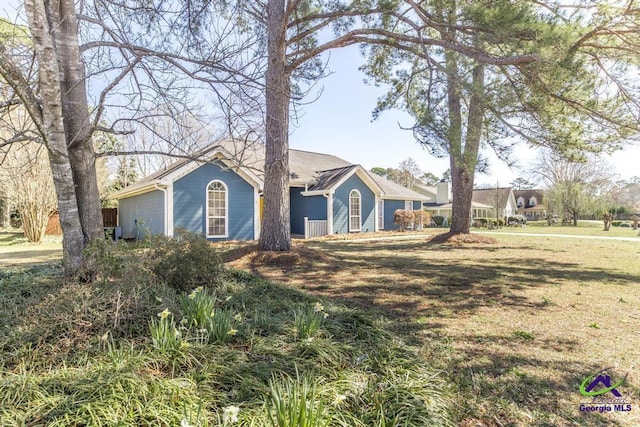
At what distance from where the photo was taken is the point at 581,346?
10.8 ft

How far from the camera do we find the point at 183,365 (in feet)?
7.88

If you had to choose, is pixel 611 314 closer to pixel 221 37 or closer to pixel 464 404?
pixel 464 404

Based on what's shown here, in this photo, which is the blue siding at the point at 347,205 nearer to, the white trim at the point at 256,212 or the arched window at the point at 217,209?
the white trim at the point at 256,212

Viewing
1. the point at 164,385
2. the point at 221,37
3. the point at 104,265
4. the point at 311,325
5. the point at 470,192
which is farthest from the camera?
the point at 470,192

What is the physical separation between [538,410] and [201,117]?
4.71 meters

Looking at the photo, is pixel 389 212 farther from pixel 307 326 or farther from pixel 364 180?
pixel 307 326

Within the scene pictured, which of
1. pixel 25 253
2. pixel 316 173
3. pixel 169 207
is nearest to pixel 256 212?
pixel 169 207

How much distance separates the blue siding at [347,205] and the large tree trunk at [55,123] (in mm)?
13979

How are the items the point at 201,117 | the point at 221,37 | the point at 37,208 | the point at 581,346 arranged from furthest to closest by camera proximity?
1. the point at 37,208
2. the point at 201,117
3. the point at 221,37
4. the point at 581,346

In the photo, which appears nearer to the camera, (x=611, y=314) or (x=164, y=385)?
(x=164, y=385)

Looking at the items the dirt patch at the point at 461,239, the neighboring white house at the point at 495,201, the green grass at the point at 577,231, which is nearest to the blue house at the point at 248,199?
the dirt patch at the point at 461,239

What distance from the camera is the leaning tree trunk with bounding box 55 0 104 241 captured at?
3889 millimetres

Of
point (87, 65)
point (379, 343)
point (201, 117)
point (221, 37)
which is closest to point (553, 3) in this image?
point (221, 37)

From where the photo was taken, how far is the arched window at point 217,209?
1347 centimetres
